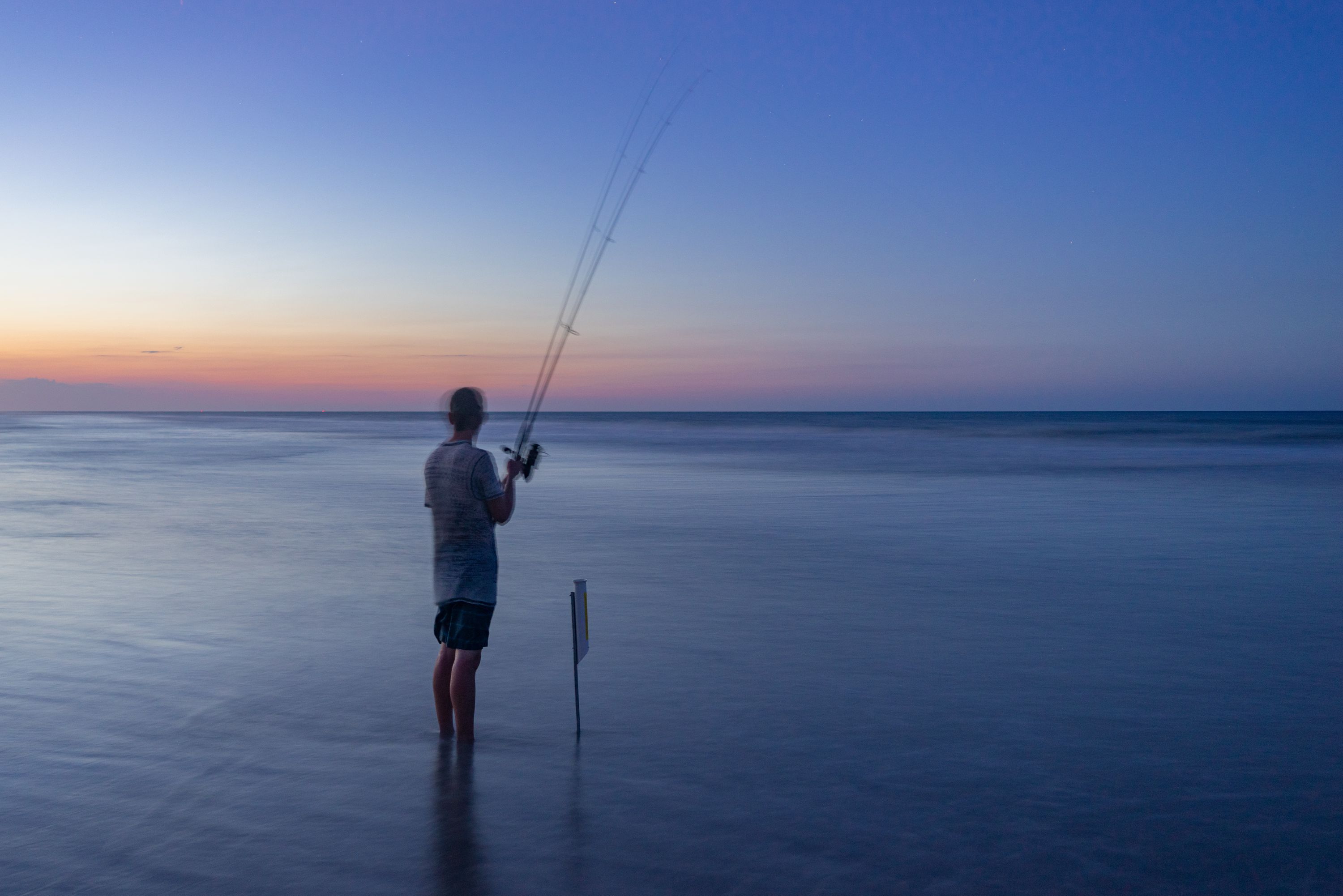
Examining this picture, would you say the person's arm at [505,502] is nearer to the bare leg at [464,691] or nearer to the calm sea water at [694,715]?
the bare leg at [464,691]

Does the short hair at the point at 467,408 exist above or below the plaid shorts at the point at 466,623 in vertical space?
above

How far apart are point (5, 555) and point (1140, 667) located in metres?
12.1

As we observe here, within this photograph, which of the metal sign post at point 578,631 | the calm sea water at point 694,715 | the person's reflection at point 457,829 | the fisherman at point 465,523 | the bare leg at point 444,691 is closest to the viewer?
the person's reflection at point 457,829

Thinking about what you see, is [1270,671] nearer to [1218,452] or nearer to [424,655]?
[424,655]

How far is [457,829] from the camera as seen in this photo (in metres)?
4.02

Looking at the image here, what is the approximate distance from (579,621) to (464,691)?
28.2 inches

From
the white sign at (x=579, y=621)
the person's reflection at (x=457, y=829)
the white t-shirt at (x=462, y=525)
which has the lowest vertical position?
the person's reflection at (x=457, y=829)

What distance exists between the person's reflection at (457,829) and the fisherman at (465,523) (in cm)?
46

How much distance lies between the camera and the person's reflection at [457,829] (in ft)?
11.8

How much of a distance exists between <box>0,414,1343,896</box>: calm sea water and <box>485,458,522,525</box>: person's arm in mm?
1198

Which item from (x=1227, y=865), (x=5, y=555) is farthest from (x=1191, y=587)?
(x=5, y=555)

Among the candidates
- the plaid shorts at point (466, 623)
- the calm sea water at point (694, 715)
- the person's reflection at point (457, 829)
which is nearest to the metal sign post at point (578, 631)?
the calm sea water at point (694, 715)

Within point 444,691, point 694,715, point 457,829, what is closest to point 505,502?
point 444,691

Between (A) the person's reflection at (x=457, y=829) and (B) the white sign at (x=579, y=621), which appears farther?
(B) the white sign at (x=579, y=621)
